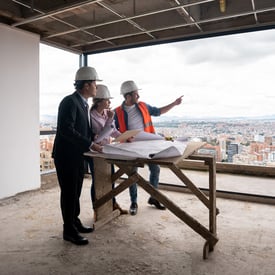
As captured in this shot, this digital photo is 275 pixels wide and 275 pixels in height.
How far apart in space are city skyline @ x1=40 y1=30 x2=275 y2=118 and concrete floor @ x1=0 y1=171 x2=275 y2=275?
1.52 metres

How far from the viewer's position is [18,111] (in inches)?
151

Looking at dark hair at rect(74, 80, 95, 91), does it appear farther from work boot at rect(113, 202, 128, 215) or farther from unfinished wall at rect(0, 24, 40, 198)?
unfinished wall at rect(0, 24, 40, 198)

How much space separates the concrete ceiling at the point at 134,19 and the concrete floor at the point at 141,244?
237 cm

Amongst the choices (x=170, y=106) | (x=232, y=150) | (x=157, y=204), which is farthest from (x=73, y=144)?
(x=232, y=150)

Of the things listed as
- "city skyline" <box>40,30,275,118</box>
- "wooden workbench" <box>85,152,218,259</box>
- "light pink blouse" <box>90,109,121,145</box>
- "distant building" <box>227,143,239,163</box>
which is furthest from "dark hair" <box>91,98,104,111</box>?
"distant building" <box>227,143,239,163</box>

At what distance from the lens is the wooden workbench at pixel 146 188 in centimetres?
207

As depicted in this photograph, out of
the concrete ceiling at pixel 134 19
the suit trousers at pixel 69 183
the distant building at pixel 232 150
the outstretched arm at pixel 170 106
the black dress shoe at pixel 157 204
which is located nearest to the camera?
the suit trousers at pixel 69 183

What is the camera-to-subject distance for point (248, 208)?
333cm

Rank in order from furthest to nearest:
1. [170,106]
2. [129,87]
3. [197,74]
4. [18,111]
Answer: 1. [197,74]
2. [18,111]
3. [170,106]
4. [129,87]

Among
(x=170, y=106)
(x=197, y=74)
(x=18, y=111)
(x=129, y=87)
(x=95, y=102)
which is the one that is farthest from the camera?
(x=197, y=74)

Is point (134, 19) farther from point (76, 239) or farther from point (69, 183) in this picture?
point (76, 239)

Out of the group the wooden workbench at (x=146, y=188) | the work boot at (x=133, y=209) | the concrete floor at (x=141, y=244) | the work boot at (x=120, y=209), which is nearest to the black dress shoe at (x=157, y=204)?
the concrete floor at (x=141, y=244)

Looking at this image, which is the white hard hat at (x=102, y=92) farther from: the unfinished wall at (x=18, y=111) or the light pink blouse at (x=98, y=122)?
the unfinished wall at (x=18, y=111)

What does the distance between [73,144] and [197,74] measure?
2591mm
